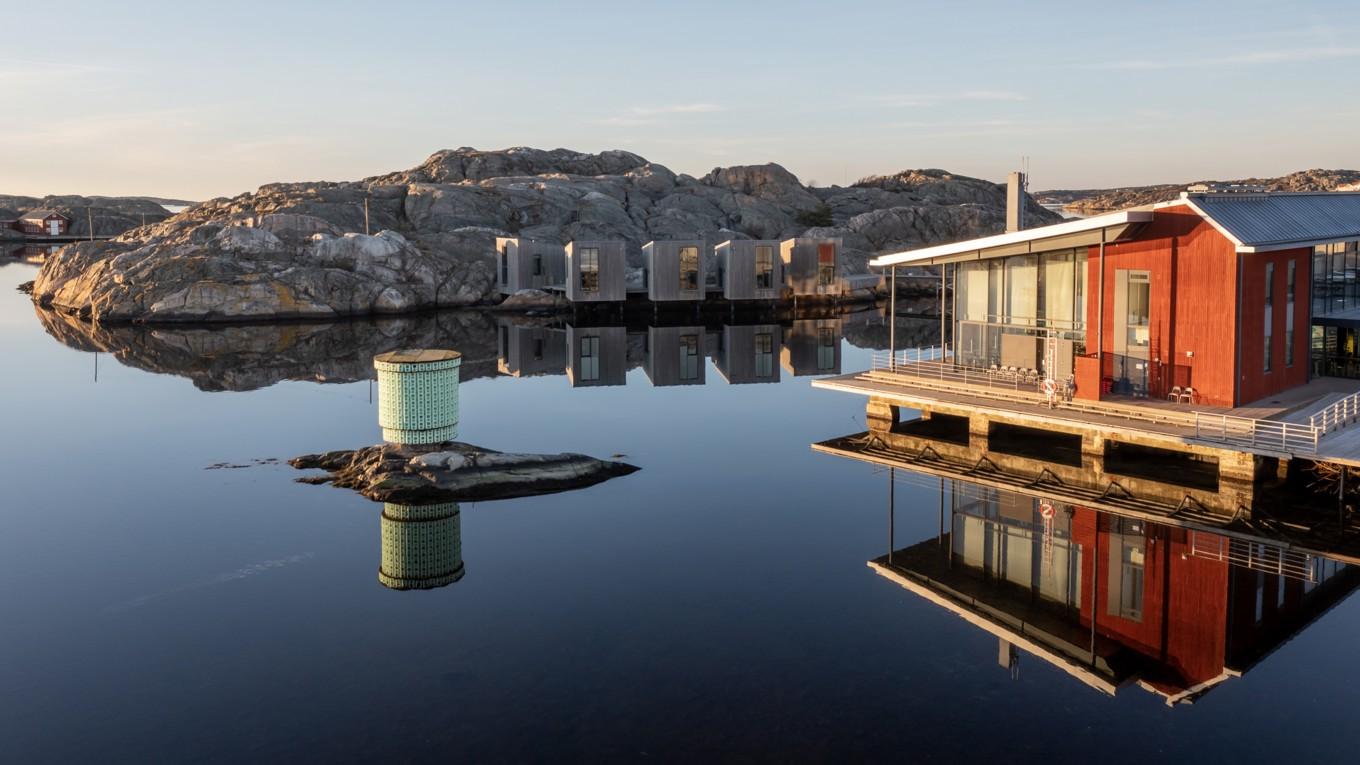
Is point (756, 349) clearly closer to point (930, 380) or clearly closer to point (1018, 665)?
point (930, 380)

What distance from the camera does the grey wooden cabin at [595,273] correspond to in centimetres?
6894

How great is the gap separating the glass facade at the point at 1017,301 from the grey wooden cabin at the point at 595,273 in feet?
127

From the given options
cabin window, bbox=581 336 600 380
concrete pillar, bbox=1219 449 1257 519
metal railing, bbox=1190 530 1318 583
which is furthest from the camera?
cabin window, bbox=581 336 600 380

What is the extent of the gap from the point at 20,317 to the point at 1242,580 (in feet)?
252

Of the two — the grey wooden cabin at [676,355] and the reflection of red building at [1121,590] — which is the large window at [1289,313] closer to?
the reflection of red building at [1121,590]

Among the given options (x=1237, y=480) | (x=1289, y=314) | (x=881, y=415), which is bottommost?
(x=1237, y=480)

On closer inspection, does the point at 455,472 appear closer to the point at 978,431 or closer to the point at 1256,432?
the point at 978,431

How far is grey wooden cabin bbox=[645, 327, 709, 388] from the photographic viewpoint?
4572 cm

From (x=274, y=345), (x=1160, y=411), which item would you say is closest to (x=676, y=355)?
(x=274, y=345)

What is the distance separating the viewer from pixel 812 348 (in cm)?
5506

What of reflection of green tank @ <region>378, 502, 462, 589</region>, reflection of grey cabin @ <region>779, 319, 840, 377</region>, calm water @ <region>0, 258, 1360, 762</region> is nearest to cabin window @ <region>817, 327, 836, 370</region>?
reflection of grey cabin @ <region>779, 319, 840, 377</region>

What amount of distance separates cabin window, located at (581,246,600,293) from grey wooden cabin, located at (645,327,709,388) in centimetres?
598

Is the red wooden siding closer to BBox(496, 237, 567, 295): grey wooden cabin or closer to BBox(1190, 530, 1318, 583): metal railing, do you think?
BBox(1190, 530, 1318, 583): metal railing

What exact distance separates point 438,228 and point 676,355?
53667mm
